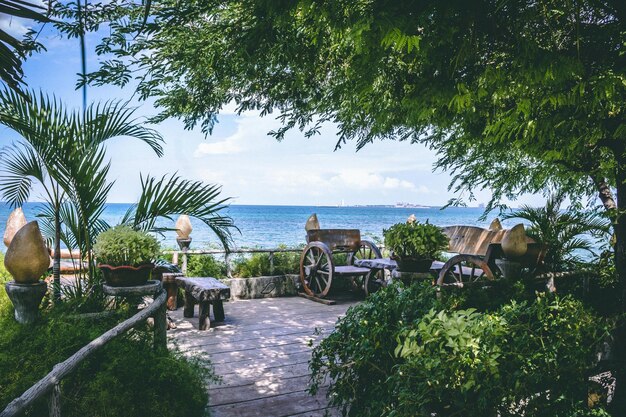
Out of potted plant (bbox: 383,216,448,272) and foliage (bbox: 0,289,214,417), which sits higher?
potted plant (bbox: 383,216,448,272)

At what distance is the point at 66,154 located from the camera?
3363mm

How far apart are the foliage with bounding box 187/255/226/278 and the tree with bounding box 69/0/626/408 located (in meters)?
3.02

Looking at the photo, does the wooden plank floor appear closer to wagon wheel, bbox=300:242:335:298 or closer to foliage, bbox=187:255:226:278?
wagon wheel, bbox=300:242:335:298

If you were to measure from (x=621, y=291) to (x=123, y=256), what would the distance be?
3572mm

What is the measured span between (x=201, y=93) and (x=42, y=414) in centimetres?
327

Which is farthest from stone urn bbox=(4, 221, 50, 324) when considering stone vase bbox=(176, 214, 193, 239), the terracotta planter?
stone vase bbox=(176, 214, 193, 239)

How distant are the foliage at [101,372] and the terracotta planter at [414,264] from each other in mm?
2774

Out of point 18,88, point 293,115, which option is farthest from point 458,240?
point 18,88

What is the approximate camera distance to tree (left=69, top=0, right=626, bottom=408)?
1.99 metres

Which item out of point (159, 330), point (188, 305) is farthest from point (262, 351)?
point (188, 305)

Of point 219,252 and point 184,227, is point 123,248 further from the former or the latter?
point 184,227

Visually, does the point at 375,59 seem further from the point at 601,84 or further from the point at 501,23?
the point at 601,84

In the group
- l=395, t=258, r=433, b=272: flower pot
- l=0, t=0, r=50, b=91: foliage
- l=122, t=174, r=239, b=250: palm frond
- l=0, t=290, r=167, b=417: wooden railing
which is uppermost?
l=0, t=0, r=50, b=91: foliage

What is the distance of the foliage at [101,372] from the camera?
2383 mm
